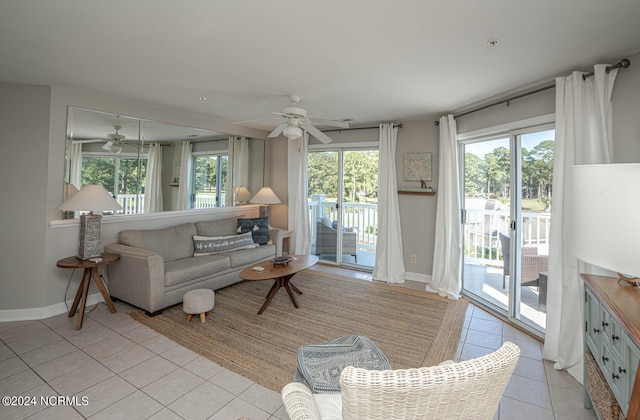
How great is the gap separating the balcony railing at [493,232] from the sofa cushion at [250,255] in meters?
A: 2.91

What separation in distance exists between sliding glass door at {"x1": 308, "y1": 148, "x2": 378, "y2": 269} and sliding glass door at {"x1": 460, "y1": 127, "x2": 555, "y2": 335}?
62.6 inches

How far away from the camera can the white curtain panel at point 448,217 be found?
12.4 ft

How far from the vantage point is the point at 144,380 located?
2102 mm

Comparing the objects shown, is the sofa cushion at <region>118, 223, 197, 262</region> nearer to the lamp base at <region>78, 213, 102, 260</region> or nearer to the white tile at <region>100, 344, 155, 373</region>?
the lamp base at <region>78, 213, 102, 260</region>

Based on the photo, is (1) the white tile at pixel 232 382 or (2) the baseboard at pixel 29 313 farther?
(2) the baseboard at pixel 29 313

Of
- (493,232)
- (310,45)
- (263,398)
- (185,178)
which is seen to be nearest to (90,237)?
(185,178)

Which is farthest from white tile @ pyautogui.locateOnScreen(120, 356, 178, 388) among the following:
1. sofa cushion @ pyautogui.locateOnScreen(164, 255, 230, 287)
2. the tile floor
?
sofa cushion @ pyautogui.locateOnScreen(164, 255, 230, 287)

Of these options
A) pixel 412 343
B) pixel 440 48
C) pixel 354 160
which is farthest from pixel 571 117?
pixel 354 160

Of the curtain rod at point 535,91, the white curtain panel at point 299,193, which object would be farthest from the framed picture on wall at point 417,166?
the white curtain panel at point 299,193

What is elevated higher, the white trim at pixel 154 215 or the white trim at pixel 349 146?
the white trim at pixel 349 146

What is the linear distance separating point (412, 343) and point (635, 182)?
2113mm

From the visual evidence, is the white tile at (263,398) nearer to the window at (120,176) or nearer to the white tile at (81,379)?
the white tile at (81,379)

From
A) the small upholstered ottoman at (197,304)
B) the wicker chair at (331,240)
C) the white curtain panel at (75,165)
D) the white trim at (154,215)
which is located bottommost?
the small upholstered ottoman at (197,304)

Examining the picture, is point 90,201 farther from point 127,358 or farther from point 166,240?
point 127,358
